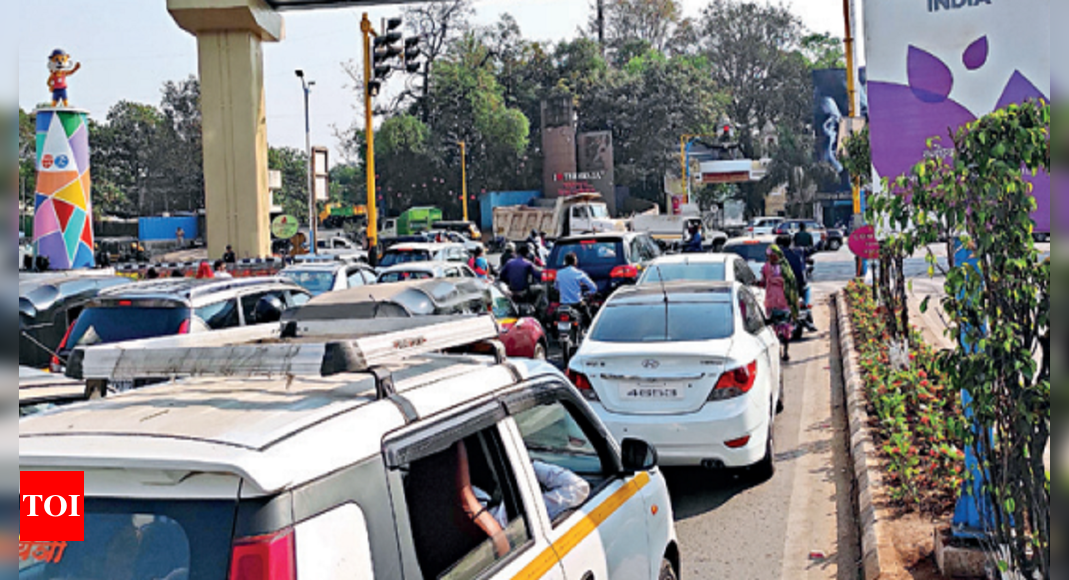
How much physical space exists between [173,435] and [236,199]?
2352 centimetres

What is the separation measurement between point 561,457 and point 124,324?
22.2ft

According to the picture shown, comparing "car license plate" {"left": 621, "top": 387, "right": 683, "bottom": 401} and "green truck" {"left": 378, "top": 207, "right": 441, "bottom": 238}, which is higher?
"green truck" {"left": 378, "top": 207, "right": 441, "bottom": 238}

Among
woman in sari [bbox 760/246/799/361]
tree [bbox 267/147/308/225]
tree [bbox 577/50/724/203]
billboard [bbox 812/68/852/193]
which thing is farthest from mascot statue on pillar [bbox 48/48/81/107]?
tree [bbox 267/147/308/225]

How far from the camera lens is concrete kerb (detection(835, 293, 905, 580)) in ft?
18.7

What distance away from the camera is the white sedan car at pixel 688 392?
7.61 meters

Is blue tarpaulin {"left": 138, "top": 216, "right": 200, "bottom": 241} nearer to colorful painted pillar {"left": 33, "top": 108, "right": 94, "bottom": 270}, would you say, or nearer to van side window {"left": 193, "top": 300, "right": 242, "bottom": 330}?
colorful painted pillar {"left": 33, "top": 108, "right": 94, "bottom": 270}

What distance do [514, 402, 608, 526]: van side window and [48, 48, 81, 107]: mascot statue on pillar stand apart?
883 inches

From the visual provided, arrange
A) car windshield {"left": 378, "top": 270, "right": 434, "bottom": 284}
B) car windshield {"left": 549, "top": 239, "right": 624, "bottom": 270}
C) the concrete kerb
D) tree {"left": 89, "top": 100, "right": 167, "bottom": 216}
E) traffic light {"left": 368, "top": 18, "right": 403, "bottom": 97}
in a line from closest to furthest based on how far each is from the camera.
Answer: the concrete kerb → car windshield {"left": 378, "top": 270, "right": 434, "bottom": 284} → car windshield {"left": 549, "top": 239, "right": 624, "bottom": 270} → traffic light {"left": 368, "top": 18, "right": 403, "bottom": 97} → tree {"left": 89, "top": 100, "right": 167, "bottom": 216}

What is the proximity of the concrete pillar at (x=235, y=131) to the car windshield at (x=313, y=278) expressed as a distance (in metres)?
8.36

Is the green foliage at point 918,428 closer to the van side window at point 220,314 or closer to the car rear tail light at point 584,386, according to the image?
the car rear tail light at point 584,386

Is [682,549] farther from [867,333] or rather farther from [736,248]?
[736,248]

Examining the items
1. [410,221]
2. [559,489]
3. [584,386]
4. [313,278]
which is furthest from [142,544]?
[410,221]

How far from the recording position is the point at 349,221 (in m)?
67.7
